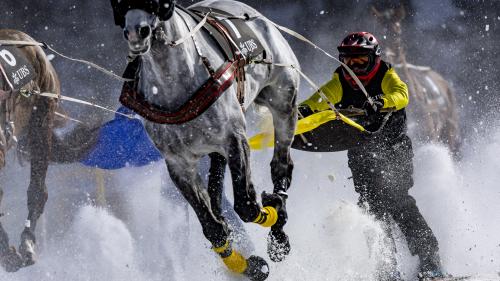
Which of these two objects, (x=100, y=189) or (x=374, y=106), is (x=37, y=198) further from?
(x=374, y=106)

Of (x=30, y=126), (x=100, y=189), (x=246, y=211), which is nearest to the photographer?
(x=246, y=211)

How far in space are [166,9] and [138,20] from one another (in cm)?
22

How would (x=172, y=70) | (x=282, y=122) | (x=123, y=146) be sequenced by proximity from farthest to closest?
(x=123, y=146), (x=282, y=122), (x=172, y=70)

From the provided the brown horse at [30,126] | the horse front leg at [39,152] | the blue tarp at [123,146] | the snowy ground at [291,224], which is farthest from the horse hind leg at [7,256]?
the blue tarp at [123,146]

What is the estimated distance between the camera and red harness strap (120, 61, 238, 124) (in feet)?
15.0

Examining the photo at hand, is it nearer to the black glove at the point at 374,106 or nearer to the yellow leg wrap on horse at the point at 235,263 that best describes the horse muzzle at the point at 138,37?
the yellow leg wrap on horse at the point at 235,263

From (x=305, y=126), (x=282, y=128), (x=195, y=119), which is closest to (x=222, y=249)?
(x=195, y=119)

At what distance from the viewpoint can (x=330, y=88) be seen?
6609 millimetres

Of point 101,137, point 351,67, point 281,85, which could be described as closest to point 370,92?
point 351,67

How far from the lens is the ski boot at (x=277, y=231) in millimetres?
5473

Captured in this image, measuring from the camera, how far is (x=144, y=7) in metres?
4.20

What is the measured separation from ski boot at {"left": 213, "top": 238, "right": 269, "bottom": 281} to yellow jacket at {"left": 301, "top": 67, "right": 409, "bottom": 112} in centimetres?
154

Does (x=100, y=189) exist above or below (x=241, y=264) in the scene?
below

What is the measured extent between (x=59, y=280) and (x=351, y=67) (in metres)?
4.82
